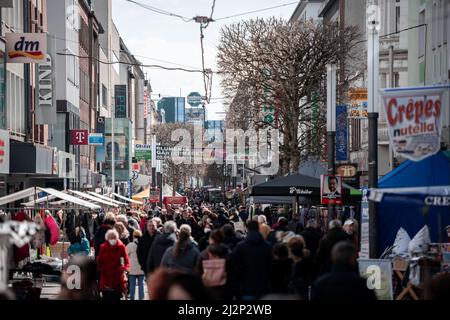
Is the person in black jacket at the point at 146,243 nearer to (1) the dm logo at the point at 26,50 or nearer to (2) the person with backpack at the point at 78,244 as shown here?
(2) the person with backpack at the point at 78,244

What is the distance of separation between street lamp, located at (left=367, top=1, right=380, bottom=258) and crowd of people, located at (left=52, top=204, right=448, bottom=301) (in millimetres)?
748

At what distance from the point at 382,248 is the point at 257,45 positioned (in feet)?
79.5

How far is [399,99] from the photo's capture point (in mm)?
12133

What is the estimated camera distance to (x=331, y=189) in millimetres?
23516

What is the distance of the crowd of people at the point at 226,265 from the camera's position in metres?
8.37

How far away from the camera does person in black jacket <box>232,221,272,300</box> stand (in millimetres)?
13977

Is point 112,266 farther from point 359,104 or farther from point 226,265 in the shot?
point 359,104

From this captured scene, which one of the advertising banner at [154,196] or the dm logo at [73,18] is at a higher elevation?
the dm logo at [73,18]

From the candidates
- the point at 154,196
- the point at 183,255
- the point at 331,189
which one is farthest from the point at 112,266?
the point at 154,196

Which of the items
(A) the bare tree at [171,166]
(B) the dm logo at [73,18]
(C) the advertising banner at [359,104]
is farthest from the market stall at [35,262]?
(A) the bare tree at [171,166]

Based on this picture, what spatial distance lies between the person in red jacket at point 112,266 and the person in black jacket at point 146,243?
1.08 metres

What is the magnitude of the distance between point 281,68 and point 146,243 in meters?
27.2

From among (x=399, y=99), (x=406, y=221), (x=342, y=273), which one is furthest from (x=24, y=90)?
(x=342, y=273)
